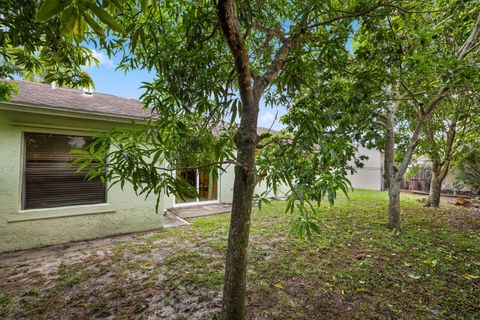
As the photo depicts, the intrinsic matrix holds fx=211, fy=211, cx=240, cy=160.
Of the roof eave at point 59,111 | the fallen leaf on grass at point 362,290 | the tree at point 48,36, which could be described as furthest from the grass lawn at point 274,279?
the tree at point 48,36

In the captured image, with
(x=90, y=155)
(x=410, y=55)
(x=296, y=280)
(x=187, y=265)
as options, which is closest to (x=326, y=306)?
(x=296, y=280)

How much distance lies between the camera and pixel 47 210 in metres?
4.12

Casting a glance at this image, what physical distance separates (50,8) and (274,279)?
126 inches

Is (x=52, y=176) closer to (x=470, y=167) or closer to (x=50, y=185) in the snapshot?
(x=50, y=185)

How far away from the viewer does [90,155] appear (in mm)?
1442

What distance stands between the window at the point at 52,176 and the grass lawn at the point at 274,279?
1.27 metres

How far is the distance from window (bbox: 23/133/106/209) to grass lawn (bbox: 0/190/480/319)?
4.16 feet

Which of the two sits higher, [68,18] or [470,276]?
[68,18]

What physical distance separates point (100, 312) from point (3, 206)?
3256 millimetres

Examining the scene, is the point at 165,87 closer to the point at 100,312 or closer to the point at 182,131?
the point at 182,131

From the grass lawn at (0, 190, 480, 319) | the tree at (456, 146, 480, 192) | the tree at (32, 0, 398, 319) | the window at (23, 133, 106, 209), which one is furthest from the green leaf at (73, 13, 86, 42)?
the tree at (456, 146, 480, 192)

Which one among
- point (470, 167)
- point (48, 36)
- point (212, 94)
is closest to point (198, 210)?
point (212, 94)

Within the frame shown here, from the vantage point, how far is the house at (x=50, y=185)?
3.84 m

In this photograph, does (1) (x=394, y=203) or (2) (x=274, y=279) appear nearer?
(2) (x=274, y=279)
